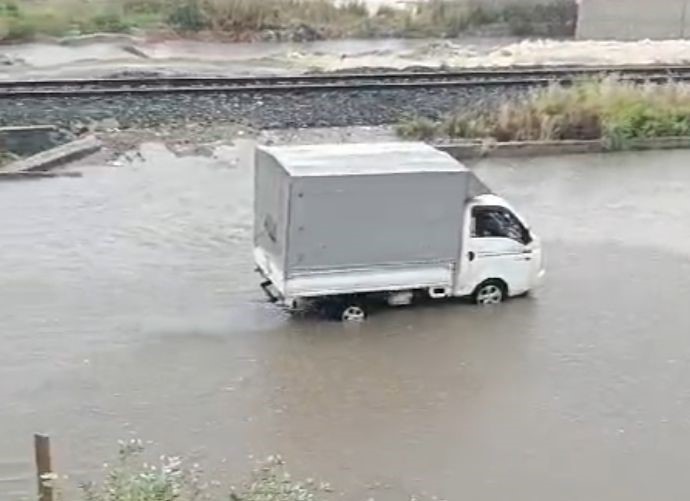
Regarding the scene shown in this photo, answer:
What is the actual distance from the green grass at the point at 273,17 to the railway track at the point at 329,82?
Result: 9.87 meters

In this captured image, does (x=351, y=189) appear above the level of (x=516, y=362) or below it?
above

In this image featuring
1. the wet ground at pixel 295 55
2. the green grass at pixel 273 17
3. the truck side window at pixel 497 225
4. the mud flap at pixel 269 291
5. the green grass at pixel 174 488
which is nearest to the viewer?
the green grass at pixel 174 488

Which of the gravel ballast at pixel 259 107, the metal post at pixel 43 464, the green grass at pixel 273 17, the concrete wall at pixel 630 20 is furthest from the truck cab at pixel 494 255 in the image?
the concrete wall at pixel 630 20

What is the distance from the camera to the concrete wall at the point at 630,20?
122 feet

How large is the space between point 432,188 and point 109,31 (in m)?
23.2

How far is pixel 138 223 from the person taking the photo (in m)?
19.0

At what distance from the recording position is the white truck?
49.4ft

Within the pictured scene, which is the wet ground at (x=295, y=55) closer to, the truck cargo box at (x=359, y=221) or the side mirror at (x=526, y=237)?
the truck cargo box at (x=359, y=221)

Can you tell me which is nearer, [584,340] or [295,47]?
[584,340]

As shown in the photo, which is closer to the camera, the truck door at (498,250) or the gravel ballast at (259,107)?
the truck door at (498,250)

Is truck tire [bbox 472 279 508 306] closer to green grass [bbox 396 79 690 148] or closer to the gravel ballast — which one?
green grass [bbox 396 79 690 148]

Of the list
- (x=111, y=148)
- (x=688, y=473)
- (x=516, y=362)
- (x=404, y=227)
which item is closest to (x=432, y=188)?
(x=404, y=227)

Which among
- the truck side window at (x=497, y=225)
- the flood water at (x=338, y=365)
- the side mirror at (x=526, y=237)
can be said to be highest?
the truck side window at (x=497, y=225)

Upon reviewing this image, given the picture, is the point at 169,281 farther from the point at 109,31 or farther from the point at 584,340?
the point at 109,31
